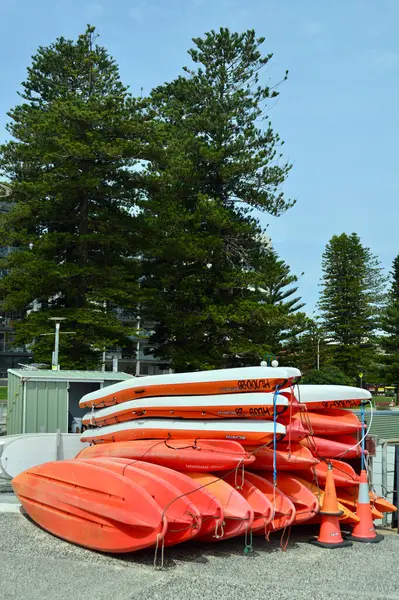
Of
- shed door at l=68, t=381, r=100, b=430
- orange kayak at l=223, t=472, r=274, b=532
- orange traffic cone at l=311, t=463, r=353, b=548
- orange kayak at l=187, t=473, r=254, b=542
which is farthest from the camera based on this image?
shed door at l=68, t=381, r=100, b=430

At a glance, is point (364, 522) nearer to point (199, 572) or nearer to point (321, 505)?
point (321, 505)

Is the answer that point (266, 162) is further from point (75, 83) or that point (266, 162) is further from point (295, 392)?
point (295, 392)

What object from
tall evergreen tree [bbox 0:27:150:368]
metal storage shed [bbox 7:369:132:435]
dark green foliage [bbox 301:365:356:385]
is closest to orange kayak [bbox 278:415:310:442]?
metal storage shed [bbox 7:369:132:435]

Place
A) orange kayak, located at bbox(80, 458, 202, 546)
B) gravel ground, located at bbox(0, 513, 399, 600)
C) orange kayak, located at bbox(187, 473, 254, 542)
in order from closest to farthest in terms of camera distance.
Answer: gravel ground, located at bbox(0, 513, 399, 600)
orange kayak, located at bbox(80, 458, 202, 546)
orange kayak, located at bbox(187, 473, 254, 542)

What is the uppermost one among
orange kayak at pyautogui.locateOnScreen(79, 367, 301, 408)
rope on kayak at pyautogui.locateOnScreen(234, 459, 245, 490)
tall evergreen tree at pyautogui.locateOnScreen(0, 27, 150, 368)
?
tall evergreen tree at pyautogui.locateOnScreen(0, 27, 150, 368)

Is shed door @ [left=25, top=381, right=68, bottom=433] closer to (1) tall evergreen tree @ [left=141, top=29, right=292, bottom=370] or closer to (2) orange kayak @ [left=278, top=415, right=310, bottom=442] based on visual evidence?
(2) orange kayak @ [left=278, top=415, right=310, bottom=442]

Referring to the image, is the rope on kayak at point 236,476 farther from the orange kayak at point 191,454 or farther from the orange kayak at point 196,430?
the orange kayak at point 196,430

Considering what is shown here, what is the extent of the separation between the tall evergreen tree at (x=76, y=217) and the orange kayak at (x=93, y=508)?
74.6 ft

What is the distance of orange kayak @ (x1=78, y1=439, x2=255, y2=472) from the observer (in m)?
8.16

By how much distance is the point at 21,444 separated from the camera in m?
11.6

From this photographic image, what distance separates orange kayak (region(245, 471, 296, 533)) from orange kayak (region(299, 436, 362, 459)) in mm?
982

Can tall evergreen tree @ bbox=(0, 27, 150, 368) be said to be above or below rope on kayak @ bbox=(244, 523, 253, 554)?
above

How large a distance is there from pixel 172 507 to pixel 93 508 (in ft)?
2.90

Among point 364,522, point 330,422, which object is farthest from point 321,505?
→ point 330,422
